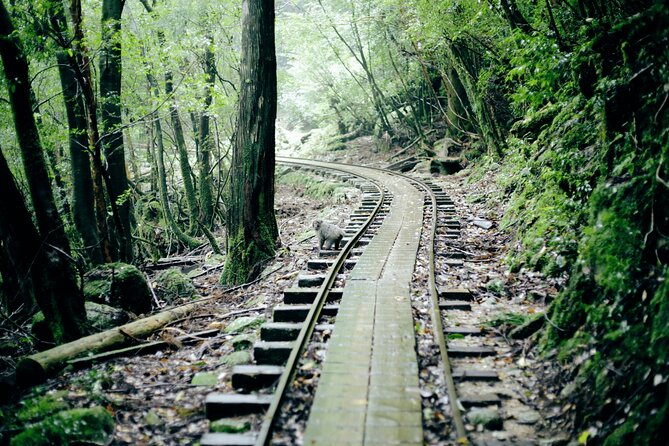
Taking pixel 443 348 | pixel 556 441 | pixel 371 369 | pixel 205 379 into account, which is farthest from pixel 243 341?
pixel 556 441

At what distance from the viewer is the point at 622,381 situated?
329cm

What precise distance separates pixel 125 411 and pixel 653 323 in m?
4.85

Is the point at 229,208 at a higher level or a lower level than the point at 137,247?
higher

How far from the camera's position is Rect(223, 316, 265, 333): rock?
5970mm

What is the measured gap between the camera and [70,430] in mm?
3672

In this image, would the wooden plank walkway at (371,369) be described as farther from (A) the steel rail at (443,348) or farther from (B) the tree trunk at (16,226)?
(B) the tree trunk at (16,226)

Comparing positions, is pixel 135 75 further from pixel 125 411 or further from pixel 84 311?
pixel 125 411

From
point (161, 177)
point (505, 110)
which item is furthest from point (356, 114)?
point (161, 177)

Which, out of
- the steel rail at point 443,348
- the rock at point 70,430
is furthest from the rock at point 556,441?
the rock at point 70,430

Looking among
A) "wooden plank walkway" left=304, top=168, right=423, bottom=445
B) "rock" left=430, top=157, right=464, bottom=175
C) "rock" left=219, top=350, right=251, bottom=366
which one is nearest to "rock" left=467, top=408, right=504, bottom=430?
"wooden plank walkway" left=304, top=168, right=423, bottom=445

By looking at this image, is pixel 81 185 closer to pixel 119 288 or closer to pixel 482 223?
pixel 119 288

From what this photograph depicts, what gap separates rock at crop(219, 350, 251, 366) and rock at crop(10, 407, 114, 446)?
1354mm

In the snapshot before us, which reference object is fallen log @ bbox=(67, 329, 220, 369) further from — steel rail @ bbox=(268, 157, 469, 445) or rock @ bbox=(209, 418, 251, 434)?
steel rail @ bbox=(268, 157, 469, 445)

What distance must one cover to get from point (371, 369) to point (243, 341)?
2.01m
